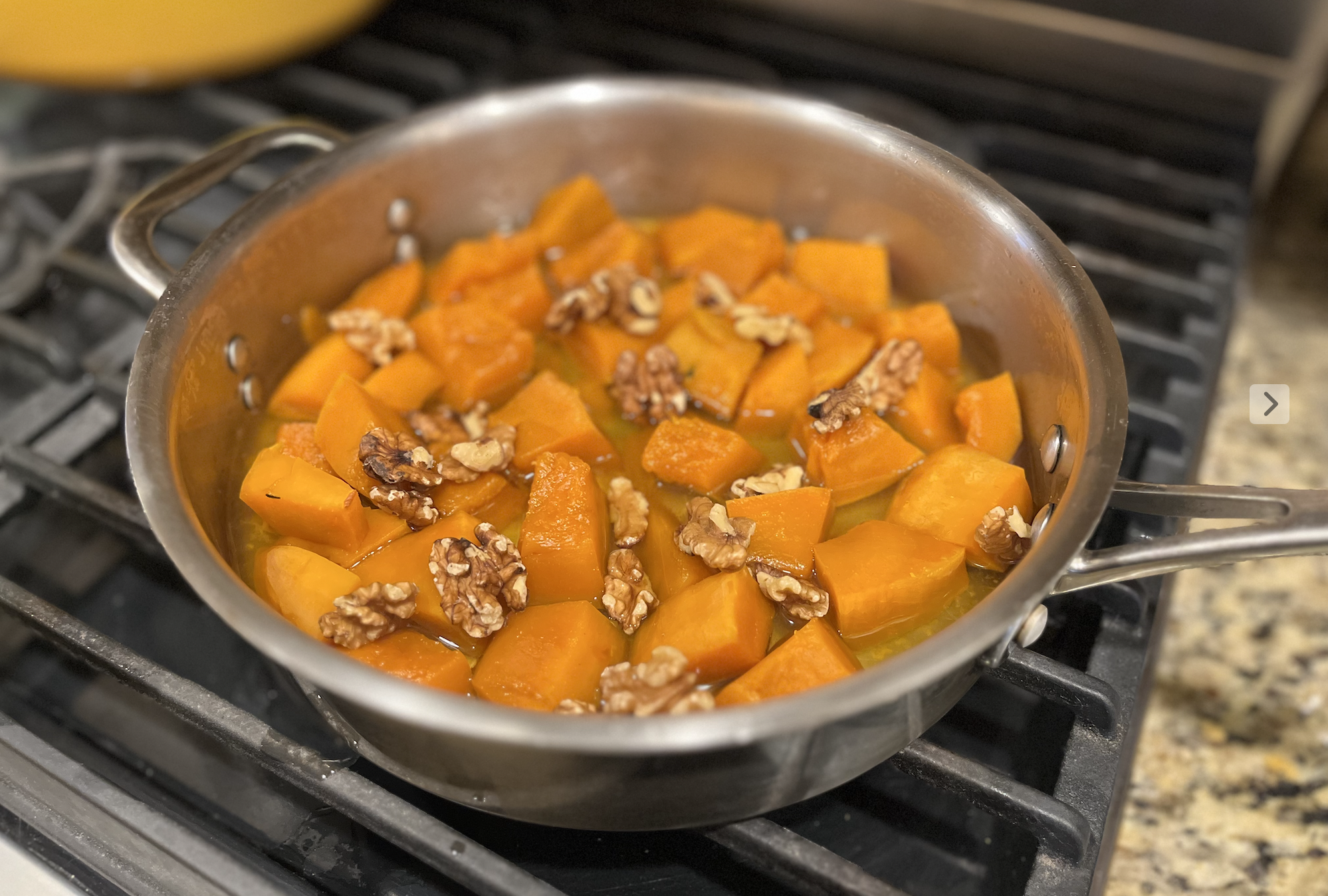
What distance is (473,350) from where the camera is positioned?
1251 millimetres

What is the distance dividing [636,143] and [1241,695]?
1026mm

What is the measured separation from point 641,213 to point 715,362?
0.36 m

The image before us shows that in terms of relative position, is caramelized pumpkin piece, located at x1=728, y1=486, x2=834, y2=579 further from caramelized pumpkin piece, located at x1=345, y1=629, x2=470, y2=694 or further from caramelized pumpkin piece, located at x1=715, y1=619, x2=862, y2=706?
caramelized pumpkin piece, located at x1=345, y1=629, x2=470, y2=694

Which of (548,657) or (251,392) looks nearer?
(548,657)

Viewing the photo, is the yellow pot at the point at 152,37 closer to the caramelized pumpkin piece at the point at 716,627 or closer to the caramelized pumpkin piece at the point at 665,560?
the caramelized pumpkin piece at the point at 665,560

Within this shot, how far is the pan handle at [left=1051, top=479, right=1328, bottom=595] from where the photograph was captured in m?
0.75

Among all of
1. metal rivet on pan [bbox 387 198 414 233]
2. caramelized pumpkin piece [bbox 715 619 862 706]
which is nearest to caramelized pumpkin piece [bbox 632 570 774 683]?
caramelized pumpkin piece [bbox 715 619 862 706]

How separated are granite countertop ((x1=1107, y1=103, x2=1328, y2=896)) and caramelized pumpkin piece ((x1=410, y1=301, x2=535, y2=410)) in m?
0.84

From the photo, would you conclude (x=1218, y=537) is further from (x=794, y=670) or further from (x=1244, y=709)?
(x=1244, y=709)

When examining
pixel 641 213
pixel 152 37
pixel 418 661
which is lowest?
pixel 418 661

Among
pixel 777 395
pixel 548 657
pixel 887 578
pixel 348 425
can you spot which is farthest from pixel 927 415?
pixel 348 425

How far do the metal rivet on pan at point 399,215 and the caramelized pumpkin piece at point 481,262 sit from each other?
74 mm

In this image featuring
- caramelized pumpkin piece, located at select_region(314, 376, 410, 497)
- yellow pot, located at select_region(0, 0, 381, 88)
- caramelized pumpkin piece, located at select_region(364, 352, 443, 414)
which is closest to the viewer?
caramelized pumpkin piece, located at select_region(314, 376, 410, 497)

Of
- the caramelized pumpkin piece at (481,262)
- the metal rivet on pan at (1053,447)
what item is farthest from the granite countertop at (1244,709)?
the caramelized pumpkin piece at (481,262)
